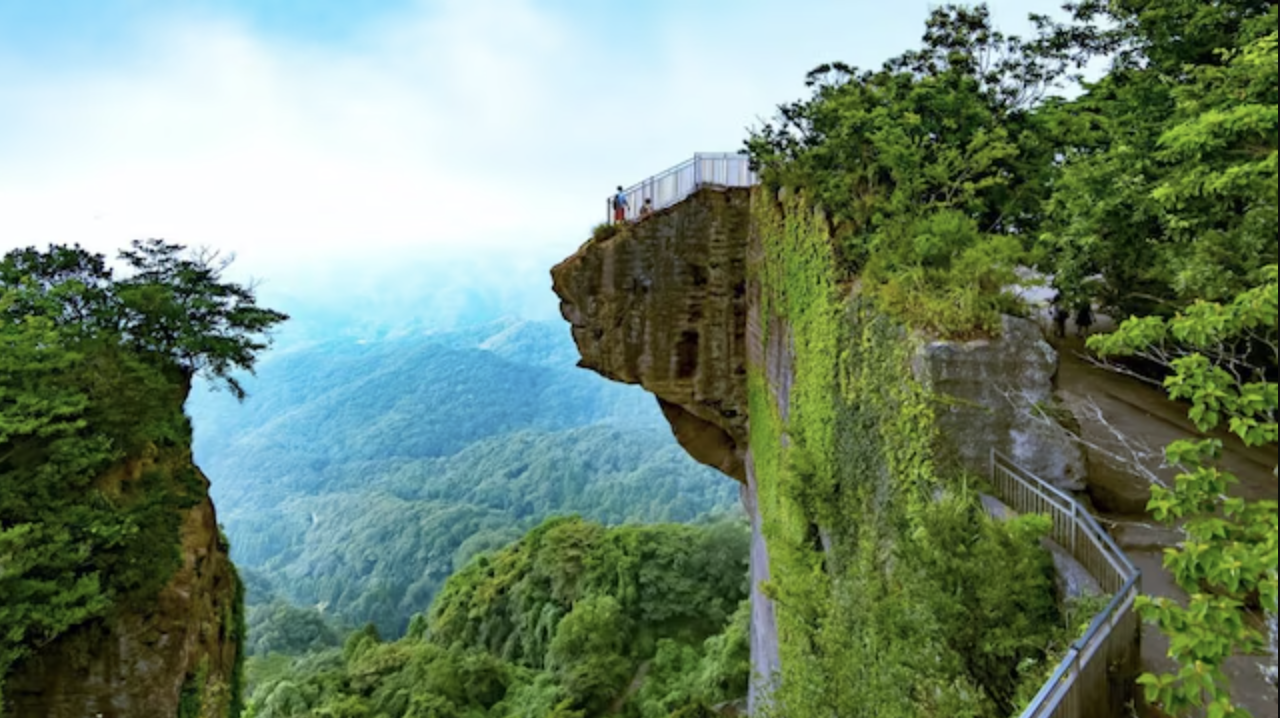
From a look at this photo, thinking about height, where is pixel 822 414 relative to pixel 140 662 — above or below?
above

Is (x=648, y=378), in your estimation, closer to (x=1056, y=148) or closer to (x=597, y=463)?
(x=1056, y=148)

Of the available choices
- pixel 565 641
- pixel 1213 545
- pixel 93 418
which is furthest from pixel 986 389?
pixel 565 641

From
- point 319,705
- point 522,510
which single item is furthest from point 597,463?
point 319,705

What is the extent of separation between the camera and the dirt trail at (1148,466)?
5566 mm

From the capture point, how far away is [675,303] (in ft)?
61.8

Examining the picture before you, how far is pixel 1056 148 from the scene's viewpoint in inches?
533

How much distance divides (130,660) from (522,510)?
82081mm

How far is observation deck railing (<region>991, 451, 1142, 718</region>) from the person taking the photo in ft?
14.5

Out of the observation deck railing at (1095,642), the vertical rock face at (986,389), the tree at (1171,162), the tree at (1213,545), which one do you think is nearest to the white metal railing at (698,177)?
the tree at (1171,162)

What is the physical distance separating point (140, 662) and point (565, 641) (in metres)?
17.4

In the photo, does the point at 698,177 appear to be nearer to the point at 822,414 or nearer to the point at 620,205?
the point at 620,205

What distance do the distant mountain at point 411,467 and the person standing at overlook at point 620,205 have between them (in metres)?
30.7

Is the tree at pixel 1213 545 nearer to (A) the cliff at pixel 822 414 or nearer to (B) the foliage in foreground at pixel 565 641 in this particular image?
(A) the cliff at pixel 822 414

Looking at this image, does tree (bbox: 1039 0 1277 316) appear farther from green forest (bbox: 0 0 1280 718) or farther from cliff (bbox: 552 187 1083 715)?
cliff (bbox: 552 187 1083 715)
